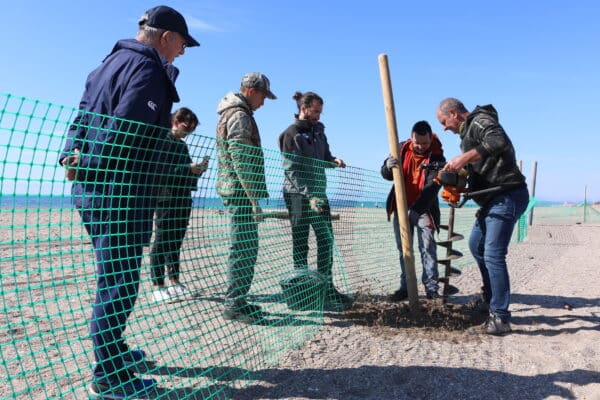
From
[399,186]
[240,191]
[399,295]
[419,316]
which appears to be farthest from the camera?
[399,295]

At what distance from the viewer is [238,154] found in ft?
11.4

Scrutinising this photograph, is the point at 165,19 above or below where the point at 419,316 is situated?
above

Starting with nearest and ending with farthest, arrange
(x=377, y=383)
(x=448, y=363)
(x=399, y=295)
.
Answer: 1. (x=377, y=383)
2. (x=448, y=363)
3. (x=399, y=295)

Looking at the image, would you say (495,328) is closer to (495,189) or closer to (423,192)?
(495,189)

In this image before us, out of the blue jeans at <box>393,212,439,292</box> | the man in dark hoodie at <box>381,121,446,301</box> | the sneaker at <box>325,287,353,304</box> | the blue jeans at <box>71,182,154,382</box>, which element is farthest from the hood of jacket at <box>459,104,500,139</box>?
the blue jeans at <box>71,182,154,382</box>

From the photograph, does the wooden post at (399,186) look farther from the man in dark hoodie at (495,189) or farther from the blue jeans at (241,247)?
the blue jeans at (241,247)

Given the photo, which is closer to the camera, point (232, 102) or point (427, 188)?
point (232, 102)

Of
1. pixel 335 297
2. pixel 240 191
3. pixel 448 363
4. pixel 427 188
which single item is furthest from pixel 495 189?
pixel 240 191

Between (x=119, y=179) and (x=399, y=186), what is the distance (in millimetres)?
2837

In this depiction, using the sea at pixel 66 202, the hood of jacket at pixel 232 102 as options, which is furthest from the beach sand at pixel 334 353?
the hood of jacket at pixel 232 102

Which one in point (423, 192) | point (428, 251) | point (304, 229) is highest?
point (423, 192)

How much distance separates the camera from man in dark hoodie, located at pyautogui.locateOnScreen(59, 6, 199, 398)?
2393 mm

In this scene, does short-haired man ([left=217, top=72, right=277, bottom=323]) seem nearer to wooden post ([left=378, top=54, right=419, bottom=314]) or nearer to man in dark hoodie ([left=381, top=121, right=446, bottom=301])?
wooden post ([left=378, top=54, right=419, bottom=314])

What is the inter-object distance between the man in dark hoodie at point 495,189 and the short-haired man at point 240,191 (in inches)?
67.4
